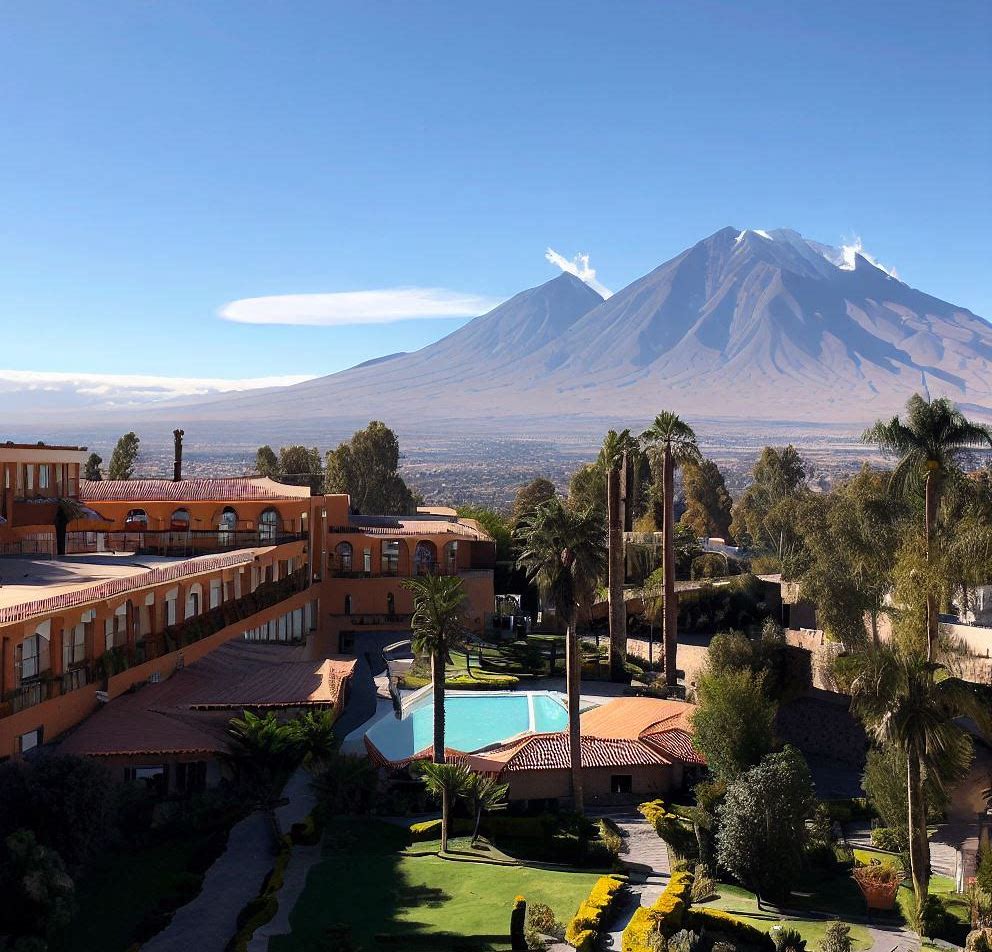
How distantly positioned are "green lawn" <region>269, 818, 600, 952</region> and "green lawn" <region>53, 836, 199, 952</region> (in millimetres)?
2692

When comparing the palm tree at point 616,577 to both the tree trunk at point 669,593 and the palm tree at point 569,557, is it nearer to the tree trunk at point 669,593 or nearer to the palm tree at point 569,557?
the tree trunk at point 669,593

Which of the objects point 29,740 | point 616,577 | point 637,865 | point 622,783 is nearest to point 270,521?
point 616,577

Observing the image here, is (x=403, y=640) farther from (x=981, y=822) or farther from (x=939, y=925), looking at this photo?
(x=939, y=925)

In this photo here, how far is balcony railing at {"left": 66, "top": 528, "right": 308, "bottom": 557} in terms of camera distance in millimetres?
45625

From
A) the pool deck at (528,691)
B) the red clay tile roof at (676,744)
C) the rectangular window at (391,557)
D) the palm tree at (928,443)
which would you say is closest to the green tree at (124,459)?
the rectangular window at (391,557)

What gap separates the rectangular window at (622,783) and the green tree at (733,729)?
7.80 feet

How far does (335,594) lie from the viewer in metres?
53.3

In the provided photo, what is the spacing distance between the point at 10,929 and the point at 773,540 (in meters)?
64.9

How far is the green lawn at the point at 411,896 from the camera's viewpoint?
834 inches

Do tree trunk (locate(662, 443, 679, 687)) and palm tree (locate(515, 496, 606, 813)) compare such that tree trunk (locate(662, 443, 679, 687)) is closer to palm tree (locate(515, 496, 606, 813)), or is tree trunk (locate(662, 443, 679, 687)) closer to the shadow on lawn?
palm tree (locate(515, 496, 606, 813))

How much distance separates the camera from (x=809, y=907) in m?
24.3

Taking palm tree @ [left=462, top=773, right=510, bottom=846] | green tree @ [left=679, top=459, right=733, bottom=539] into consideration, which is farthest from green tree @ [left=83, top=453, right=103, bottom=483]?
palm tree @ [left=462, top=773, right=510, bottom=846]

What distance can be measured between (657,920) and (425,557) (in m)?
35.2

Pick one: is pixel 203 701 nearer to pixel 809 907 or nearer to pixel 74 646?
pixel 74 646
